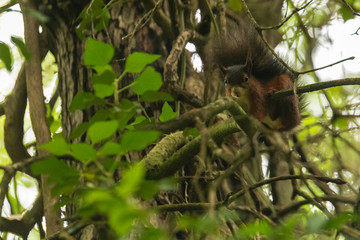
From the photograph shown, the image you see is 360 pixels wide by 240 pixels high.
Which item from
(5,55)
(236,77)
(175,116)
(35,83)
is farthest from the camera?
(236,77)

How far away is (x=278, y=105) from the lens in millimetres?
2104

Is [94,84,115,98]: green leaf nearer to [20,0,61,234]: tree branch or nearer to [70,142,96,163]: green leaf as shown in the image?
[70,142,96,163]: green leaf

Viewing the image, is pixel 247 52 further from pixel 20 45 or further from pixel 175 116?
pixel 20 45

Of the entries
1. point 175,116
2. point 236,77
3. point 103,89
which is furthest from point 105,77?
point 236,77

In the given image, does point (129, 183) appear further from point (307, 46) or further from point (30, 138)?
point (307, 46)

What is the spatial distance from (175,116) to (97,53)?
16.2 inches

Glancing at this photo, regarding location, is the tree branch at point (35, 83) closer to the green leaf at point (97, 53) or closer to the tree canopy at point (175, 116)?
the tree canopy at point (175, 116)

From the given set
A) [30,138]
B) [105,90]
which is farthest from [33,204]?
[105,90]

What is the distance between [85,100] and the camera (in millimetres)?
824

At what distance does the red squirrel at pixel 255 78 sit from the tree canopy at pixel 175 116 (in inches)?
3.1

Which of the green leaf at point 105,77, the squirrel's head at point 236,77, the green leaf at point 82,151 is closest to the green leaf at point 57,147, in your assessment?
the green leaf at point 82,151

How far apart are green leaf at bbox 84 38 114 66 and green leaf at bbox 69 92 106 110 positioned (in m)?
0.06

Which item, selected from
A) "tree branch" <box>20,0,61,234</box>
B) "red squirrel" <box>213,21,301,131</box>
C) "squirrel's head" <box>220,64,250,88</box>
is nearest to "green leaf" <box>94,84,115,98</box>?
"tree branch" <box>20,0,61,234</box>

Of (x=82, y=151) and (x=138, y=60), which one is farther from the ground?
(x=138, y=60)
